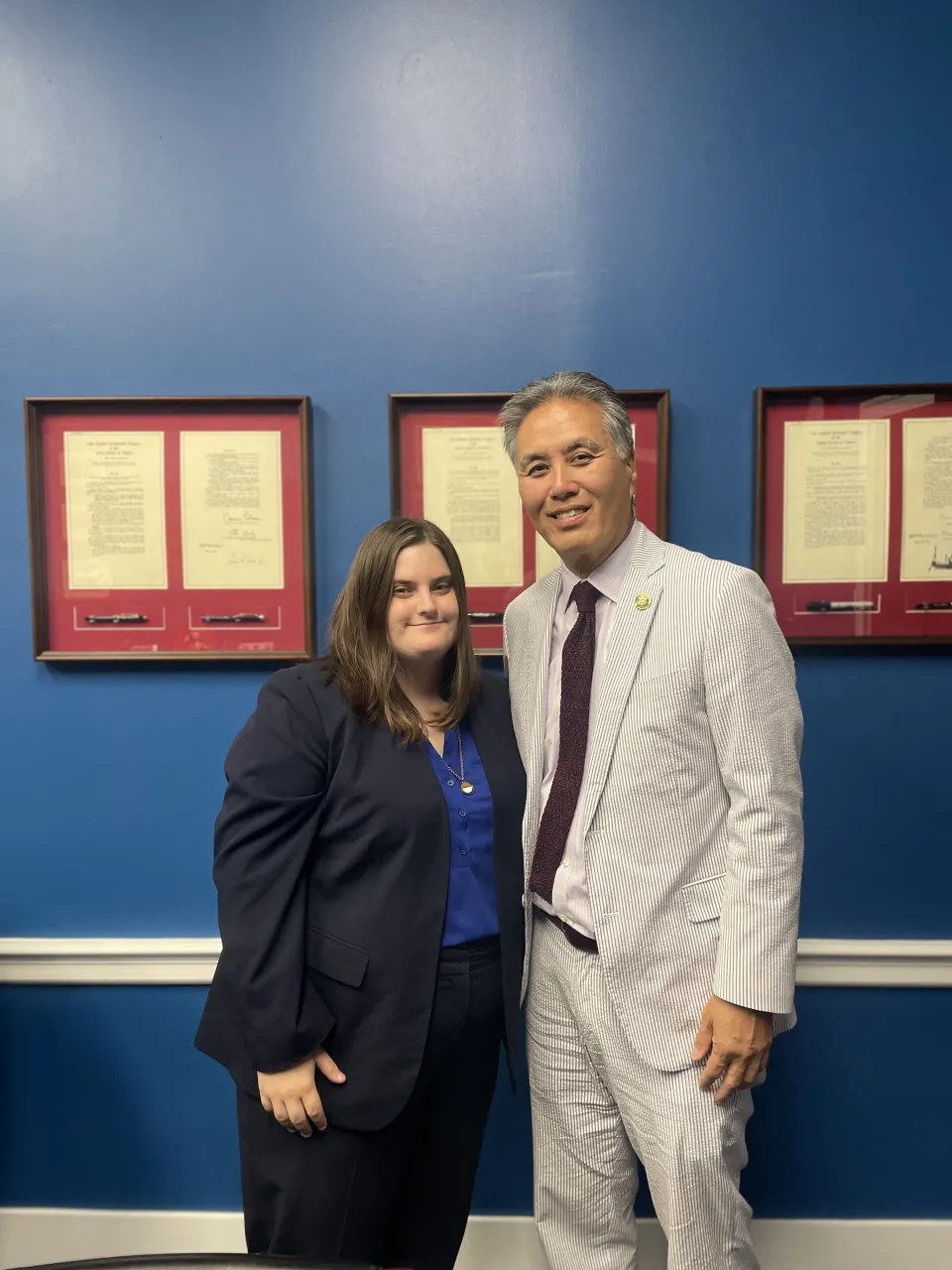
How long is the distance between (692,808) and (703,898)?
132mm

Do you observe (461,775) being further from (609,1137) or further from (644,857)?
(609,1137)

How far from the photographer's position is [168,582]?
5.32 ft

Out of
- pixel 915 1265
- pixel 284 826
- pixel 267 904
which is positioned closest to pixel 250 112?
pixel 284 826

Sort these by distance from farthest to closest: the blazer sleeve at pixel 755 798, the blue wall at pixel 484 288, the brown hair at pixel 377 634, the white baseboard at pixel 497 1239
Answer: the white baseboard at pixel 497 1239
the blue wall at pixel 484 288
the brown hair at pixel 377 634
the blazer sleeve at pixel 755 798

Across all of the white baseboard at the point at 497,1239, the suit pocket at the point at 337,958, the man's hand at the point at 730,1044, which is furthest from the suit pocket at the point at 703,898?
the white baseboard at the point at 497,1239

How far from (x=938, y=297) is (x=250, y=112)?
141cm

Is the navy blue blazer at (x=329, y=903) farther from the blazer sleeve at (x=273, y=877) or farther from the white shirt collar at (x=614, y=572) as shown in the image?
the white shirt collar at (x=614, y=572)

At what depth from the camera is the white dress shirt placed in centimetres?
119

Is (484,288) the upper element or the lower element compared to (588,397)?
upper

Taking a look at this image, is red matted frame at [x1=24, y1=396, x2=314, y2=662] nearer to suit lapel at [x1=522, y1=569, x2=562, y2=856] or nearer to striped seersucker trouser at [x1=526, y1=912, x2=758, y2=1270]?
suit lapel at [x1=522, y1=569, x2=562, y2=856]

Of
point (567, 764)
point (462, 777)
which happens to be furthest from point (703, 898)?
point (462, 777)

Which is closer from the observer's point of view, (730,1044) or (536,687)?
(730,1044)

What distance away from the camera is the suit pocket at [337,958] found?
112 centimetres

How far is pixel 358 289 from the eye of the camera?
1.58 m
